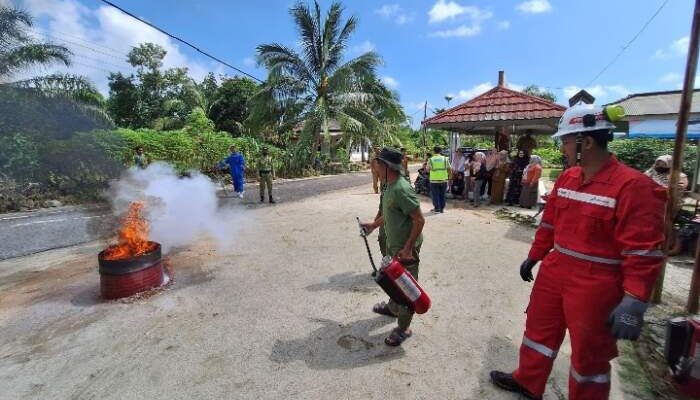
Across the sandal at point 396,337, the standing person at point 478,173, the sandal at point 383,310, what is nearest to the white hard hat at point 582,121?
the sandal at point 396,337

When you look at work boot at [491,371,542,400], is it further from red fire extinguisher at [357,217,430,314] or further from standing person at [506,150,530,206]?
standing person at [506,150,530,206]

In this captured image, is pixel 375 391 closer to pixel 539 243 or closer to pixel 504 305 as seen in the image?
pixel 539 243

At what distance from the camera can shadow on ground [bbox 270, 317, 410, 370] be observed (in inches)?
127

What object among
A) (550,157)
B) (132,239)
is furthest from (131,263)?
(550,157)

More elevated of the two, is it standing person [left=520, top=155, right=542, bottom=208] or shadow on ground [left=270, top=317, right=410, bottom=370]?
standing person [left=520, top=155, right=542, bottom=208]

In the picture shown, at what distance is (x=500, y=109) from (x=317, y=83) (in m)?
12.6

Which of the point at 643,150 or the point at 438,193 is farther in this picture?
the point at 643,150

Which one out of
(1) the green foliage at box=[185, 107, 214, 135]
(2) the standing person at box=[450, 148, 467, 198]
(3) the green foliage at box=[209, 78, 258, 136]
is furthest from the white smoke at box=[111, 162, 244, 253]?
(3) the green foliage at box=[209, 78, 258, 136]

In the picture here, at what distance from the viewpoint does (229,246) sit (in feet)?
22.4

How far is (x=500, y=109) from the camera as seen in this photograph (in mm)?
10859

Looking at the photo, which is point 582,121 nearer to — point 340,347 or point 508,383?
Answer: point 508,383

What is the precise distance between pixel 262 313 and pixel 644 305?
3454mm

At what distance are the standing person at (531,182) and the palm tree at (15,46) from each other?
17073mm

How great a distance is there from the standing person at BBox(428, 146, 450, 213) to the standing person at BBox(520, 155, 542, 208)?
230 cm
